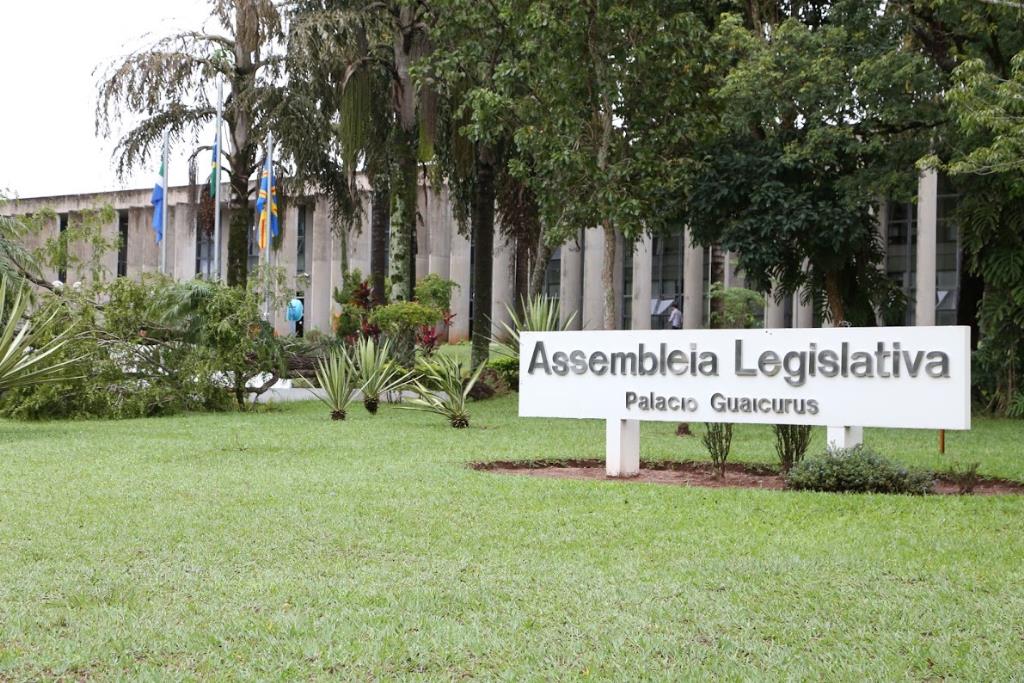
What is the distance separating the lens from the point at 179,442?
14.2 m

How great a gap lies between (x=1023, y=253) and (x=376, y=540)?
1629 centimetres

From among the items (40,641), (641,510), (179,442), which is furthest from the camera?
(179,442)

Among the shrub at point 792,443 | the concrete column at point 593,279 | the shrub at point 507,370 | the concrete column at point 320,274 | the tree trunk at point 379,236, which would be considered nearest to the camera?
the shrub at point 792,443

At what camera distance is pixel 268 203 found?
30.9 m

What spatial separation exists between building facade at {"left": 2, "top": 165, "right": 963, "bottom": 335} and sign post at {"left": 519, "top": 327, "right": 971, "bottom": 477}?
12780 millimetres

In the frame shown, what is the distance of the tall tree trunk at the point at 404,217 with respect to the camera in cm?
2442

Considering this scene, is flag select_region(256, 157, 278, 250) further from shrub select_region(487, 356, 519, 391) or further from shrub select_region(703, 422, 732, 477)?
shrub select_region(703, 422, 732, 477)

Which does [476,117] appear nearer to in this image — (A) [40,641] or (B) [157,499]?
(B) [157,499]

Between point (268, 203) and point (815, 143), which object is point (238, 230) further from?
point (815, 143)

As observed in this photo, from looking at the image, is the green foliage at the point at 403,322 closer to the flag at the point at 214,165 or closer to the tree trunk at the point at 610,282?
the tree trunk at the point at 610,282

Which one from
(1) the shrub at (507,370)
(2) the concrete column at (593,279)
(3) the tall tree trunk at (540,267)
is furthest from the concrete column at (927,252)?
(1) the shrub at (507,370)

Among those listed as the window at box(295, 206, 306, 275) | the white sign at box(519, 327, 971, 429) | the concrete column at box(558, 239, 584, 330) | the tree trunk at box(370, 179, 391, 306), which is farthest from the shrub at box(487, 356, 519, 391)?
the window at box(295, 206, 306, 275)

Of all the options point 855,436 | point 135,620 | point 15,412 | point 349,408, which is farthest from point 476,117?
point 135,620

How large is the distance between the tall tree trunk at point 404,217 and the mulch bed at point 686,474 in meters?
12.5
